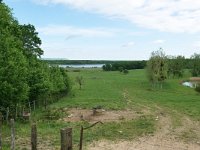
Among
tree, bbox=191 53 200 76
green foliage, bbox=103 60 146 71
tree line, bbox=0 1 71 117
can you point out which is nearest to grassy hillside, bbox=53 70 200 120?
tree line, bbox=0 1 71 117

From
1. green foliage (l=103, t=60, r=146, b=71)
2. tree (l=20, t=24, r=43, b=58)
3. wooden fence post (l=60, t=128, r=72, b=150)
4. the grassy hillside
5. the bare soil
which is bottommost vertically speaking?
the grassy hillside

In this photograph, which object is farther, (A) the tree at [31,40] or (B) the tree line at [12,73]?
(A) the tree at [31,40]

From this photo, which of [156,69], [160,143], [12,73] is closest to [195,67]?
[156,69]

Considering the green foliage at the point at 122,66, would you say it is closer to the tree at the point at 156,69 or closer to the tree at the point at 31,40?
the tree at the point at 156,69

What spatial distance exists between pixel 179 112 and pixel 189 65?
3397 inches

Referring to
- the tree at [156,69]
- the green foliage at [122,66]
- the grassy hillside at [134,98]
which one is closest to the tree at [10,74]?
the grassy hillside at [134,98]

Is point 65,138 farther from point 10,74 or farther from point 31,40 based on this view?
point 31,40

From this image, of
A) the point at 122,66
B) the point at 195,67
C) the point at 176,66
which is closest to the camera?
the point at 176,66

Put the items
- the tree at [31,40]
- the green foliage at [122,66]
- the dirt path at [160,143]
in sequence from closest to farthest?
the dirt path at [160,143] < the tree at [31,40] < the green foliage at [122,66]

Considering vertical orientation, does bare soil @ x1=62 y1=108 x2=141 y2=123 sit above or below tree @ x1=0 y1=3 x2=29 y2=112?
below

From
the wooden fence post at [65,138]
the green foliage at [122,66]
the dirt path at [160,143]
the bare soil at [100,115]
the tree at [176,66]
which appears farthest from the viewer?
→ the green foliage at [122,66]

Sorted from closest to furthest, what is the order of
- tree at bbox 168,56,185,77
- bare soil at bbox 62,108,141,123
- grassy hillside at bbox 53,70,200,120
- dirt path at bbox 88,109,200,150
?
dirt path at bbox 88,109,200,150
bare soil at bbox 62,108,141,123
grassy hillside at bbox 53,70,200,120
tree at bbox 168,56,185,77

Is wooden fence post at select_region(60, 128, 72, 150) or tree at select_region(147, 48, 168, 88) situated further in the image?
tree at select_region(147, 48, 168, 88)

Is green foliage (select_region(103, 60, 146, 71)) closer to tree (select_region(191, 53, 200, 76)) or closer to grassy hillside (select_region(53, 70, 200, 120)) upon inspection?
tree (select_region(191, 53, 200, 76))
